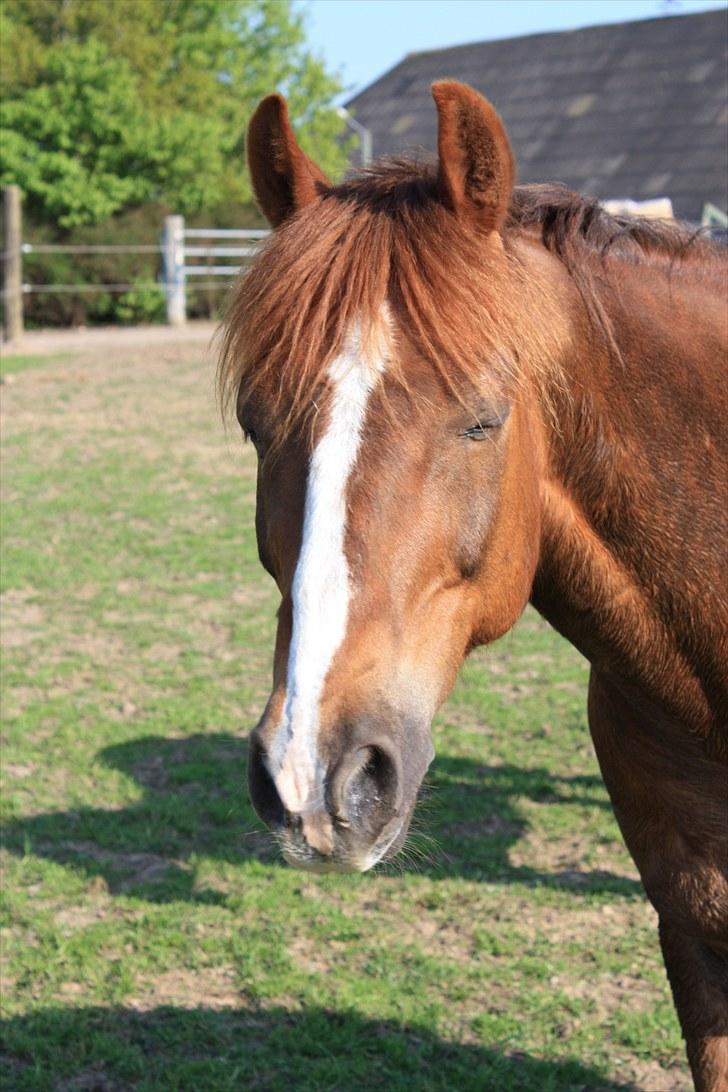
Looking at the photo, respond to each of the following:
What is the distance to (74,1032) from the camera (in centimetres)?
355

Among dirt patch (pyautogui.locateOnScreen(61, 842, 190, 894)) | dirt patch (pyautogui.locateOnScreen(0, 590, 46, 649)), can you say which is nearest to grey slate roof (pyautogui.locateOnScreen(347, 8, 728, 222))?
dirt patch (pyautogui.locateOnScreen(0, 590, 46, 649))

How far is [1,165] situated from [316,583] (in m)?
22.3

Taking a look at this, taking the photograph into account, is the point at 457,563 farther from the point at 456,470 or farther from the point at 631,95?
the point at 631,95

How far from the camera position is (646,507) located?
224 centimetres

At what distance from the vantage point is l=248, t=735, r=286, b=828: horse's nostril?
1.76 m

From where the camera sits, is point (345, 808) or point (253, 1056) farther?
point (253, 1056)

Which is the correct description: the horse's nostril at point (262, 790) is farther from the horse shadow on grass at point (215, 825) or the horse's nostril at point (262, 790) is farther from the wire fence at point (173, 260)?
the wire fence at point (173, 260)

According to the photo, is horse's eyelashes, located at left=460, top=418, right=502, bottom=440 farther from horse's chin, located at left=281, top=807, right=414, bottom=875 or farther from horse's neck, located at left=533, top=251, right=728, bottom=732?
horse's chin, located at left=281, top=807, right=414, bottom=875

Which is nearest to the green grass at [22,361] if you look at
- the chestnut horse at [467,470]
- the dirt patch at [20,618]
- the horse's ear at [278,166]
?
the dirt patch at [20,618]

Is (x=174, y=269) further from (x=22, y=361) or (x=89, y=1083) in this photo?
(x=89, y=1083)

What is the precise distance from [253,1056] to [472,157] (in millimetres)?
2547

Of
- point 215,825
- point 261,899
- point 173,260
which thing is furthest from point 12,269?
point 261,899

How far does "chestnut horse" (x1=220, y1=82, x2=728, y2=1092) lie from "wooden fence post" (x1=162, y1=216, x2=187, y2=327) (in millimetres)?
19879

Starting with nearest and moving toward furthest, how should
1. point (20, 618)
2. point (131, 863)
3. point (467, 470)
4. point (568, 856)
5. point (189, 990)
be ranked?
point (467, 470)
point (189, 990)
point (131, 863)
point (568, 856)
point (20, 618)
